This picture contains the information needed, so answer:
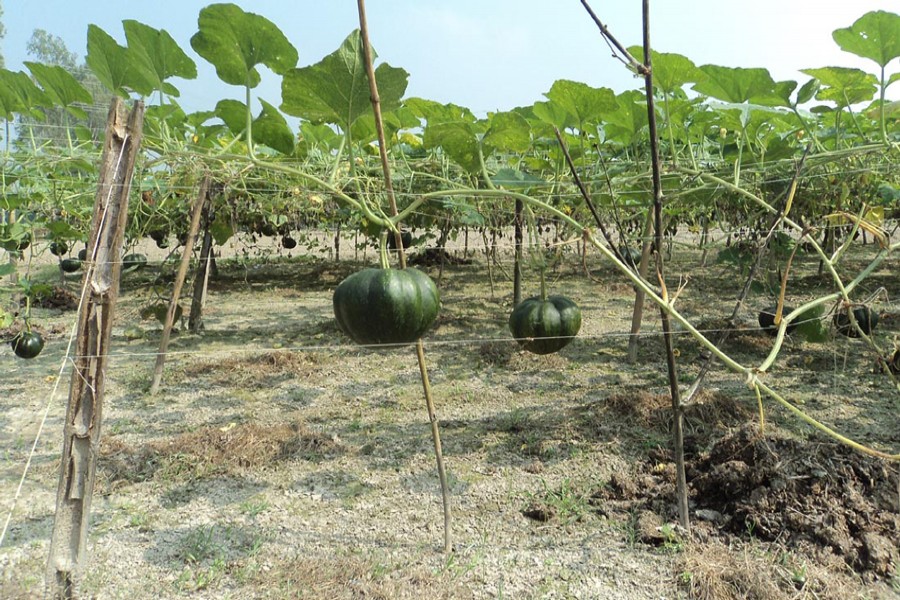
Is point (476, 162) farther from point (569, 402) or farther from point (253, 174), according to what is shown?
point (253, 174)

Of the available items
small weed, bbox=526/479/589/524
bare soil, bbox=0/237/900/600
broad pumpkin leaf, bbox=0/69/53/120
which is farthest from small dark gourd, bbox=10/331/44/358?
small weed, bbox=526/479/589/524

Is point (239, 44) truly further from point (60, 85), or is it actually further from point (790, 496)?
point (790, 496)

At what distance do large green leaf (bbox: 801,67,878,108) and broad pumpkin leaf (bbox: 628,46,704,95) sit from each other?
422 mm

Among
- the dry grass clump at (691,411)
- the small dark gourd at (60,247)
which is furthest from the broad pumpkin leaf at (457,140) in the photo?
the small dark gourd at (60,247)

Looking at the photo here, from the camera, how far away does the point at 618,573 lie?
6.77 feet

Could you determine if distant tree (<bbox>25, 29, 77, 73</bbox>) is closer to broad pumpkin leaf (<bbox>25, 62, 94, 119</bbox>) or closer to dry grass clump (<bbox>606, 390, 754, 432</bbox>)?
broad pumpkin leaf (<bbox>25, 62, 94, 119</bbox>)

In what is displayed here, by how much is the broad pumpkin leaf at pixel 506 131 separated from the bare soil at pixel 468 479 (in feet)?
2.46

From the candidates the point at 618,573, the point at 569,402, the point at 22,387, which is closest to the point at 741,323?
the point at 569,402

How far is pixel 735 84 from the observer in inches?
93.5

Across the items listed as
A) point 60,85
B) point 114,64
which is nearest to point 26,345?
point 60,85

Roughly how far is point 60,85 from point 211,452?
1.71m

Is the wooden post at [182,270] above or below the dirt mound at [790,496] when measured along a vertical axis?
above

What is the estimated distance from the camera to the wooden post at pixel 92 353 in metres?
1.64

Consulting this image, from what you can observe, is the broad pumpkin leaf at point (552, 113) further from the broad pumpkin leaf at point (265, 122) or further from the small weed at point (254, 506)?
the small weed at point (254, 506)
